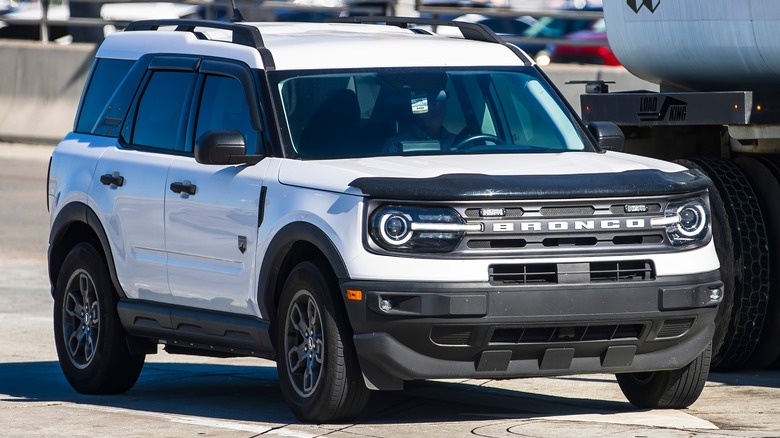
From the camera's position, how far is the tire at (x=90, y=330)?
923 cm

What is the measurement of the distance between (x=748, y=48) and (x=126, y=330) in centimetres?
362

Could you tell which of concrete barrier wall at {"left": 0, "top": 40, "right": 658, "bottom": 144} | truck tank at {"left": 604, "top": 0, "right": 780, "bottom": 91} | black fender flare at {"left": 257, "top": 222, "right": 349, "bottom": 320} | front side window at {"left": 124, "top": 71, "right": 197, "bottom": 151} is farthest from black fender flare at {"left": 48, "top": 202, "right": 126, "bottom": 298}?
concrete barrier wall at {"left": 0, "top": 40, "right": 658, "bottom": 144}

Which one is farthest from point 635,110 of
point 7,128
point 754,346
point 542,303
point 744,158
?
point 7,128

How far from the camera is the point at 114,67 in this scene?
977 centimetres

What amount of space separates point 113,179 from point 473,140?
6.41 ft

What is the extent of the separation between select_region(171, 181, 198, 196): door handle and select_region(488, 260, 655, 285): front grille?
1803 mm

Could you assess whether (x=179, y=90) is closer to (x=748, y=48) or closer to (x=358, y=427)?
(x=358, y=427)

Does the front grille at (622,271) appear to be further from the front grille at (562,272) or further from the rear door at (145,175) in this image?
Answer: the rear door at (145,175)

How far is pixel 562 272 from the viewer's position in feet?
24.4

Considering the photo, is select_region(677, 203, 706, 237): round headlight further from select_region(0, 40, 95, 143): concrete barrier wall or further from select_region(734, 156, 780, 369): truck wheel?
select_region(0, 40, 95, 143): concrete barrier wall

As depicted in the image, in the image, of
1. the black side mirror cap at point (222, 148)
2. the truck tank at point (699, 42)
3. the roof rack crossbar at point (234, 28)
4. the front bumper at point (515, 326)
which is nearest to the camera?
the front bumper at point (515, 326)

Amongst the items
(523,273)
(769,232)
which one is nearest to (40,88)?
(769,232)

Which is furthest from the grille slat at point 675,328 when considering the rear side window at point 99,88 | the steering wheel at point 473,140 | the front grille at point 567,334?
the rear side window at point 99,88

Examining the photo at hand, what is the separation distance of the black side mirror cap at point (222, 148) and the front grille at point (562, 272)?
1444 mm
